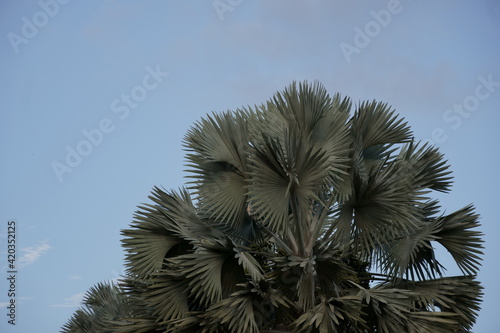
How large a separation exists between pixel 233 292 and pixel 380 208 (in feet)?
8.01

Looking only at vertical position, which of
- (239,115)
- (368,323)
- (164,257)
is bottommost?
(368,323)

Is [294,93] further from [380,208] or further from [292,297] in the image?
[292,297]

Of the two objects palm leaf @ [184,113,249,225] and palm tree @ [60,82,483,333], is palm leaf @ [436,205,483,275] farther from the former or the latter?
palm leaf @ [184,113,249,225]

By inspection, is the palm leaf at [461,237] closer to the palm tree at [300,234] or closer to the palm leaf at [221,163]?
the palm tree at [300,234]

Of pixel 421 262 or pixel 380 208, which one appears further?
pixel 421 262

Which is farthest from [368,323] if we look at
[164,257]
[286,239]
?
[164,257]

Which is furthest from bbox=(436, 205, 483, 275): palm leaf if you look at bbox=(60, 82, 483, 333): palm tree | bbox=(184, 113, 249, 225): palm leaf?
bbox=(184, 113, 249, 225): palm leaf

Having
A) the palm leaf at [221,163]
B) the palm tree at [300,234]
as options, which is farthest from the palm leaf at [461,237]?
the palm leaf at [221,163]

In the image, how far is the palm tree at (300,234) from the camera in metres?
8.49

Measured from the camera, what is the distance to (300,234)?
909 centimetres

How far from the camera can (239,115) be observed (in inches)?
395

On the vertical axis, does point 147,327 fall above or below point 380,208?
below

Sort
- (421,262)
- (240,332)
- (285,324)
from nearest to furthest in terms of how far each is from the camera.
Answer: (240,332), (285,324), (421,262)

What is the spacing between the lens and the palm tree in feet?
27.9
